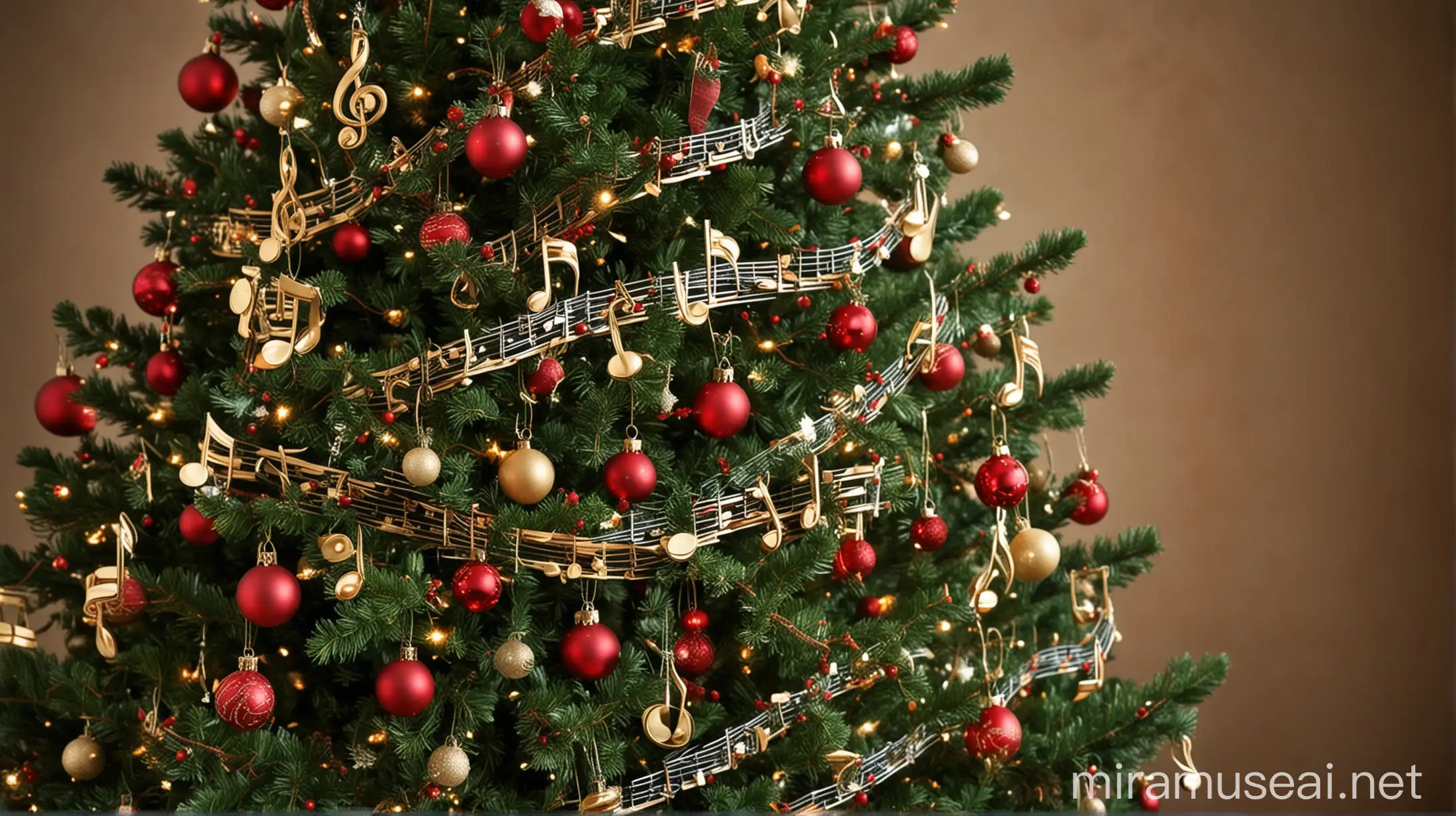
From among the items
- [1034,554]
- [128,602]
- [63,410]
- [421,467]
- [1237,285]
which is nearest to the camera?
[421,467]

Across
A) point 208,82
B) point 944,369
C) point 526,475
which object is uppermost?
point 208,82

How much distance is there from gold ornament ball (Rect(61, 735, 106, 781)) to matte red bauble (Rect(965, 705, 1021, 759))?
77 cm

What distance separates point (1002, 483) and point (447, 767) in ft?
1.76

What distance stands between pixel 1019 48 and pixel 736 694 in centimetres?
143

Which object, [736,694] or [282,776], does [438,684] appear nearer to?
[282,776]

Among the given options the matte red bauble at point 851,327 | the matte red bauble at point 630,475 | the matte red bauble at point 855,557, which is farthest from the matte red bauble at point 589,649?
the matte red bauble at point 851,327

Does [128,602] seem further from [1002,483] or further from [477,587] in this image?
[1002,483]

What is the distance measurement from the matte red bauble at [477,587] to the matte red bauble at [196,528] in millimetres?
241

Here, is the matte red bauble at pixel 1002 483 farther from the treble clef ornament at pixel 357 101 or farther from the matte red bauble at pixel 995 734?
the treble clef ornament at pixel 357 101

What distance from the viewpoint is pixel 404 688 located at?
2.90ft

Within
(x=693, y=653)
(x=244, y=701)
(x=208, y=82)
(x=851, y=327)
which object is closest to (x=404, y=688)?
(x=244, y=701)

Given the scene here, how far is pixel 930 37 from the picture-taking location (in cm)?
205

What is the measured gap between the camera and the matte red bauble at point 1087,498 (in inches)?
48.0

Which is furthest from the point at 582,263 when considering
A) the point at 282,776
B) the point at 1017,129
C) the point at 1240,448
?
the point at 1240,448
